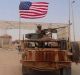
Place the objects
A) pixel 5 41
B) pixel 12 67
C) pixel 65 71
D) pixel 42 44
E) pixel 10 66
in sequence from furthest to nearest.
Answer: pixel 5 41 < pixel 10 66 < pixel 12 67 < pixel 42 44 < pixel 65 71

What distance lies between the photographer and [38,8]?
1858cm

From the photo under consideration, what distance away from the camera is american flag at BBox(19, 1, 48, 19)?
18.5 metres

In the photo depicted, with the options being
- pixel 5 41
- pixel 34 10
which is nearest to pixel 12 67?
pixel 34 10

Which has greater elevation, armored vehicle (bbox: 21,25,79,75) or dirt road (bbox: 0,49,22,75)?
armored vehicle (bbox: 21,25,79,75)

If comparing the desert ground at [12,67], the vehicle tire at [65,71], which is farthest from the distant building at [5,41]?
the vehicle tire at [65,71]

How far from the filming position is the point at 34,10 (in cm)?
1856

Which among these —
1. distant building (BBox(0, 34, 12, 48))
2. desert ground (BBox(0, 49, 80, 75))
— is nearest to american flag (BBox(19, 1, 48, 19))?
desert ground (BBox(0, 49, 80, 75))

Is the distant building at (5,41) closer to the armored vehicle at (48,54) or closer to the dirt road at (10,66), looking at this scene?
the dirt road at (10,66)

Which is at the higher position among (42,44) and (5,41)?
(42,44)

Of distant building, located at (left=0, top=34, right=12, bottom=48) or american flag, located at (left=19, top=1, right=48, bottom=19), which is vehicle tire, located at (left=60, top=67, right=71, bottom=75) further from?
distant building, located at (left=0, top=34, right=12, bottom=48)

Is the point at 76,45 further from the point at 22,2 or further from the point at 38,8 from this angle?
the point at 22,2

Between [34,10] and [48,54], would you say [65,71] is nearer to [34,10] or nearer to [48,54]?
[48,54]

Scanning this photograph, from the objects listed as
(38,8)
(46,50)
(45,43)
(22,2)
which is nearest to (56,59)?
(46,50)

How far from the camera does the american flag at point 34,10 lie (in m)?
18.5
